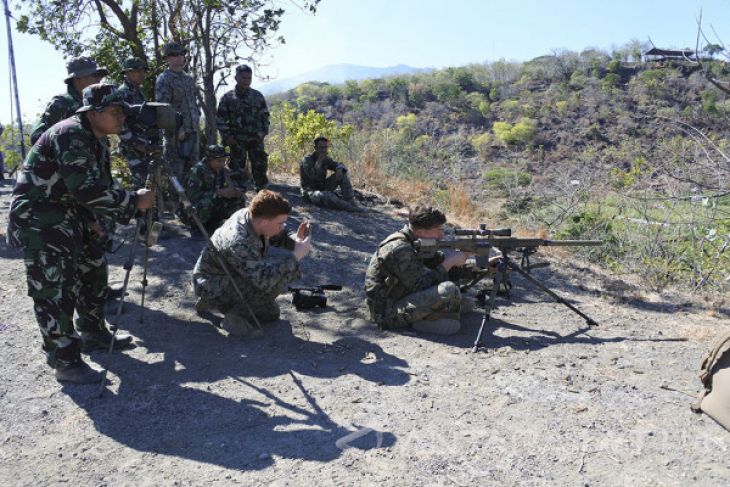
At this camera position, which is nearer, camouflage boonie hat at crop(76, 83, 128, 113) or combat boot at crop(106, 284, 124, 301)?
camouflage boonie hat at crop(76, 83, 128, 113)

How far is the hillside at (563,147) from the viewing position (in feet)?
22.1

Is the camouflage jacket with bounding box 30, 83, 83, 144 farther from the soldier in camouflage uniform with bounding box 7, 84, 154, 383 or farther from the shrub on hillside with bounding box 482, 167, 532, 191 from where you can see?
the shrub on hillside with bounding box 482, 167, 532, 191

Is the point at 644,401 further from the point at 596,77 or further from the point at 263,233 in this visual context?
the point at 596,77

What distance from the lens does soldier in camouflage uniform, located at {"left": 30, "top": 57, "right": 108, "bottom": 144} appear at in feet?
14.3

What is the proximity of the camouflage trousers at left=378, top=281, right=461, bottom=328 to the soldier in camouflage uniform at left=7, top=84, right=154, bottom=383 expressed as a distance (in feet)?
6.71

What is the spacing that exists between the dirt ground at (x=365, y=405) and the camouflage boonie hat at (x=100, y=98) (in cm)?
169

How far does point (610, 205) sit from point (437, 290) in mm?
5335

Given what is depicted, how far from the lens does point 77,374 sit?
143 inches

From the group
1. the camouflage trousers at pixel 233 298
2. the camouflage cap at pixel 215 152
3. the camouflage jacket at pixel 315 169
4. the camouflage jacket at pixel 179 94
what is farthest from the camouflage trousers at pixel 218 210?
the camouflage jacket at pixel 315 169

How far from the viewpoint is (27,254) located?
342 centimetres

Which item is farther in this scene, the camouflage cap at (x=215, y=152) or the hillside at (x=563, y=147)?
the hillside at (x=563, y=147)

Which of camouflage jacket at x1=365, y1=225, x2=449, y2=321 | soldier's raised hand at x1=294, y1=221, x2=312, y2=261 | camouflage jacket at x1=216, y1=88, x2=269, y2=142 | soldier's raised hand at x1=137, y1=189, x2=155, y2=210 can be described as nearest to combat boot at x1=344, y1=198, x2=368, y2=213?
camouflage jacket at x1=216, y1=88, x2=269, y2=142

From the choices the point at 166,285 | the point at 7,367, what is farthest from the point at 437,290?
the point at 7,367

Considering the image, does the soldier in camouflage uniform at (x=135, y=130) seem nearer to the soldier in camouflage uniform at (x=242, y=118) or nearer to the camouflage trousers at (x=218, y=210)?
the camouflage trousers at (x=218, y=210)
